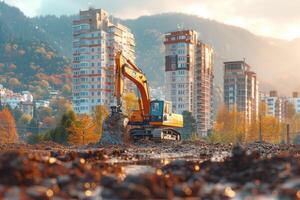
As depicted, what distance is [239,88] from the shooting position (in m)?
159

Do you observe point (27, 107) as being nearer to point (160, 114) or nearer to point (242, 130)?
point (242, 130)

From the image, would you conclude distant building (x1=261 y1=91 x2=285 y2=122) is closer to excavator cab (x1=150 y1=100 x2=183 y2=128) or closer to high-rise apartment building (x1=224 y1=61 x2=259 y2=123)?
high-rise apartment building (x1=224 y1=61 x2=259 y2=123)

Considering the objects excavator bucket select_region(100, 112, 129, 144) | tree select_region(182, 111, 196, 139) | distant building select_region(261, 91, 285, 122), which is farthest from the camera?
distant building select_region(261, 91, 285, 122)

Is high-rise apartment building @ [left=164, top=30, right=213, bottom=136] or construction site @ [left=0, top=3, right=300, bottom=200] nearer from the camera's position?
construction site @ [left=0, top=3, right=300, bottom=200]

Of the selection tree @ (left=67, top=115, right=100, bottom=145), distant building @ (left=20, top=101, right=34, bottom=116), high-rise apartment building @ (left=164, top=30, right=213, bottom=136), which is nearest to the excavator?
tree @ (left=67, top=115, right=100, bottom=145)

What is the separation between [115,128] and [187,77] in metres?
90.6

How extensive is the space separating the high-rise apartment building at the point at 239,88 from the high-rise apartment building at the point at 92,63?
38.4m

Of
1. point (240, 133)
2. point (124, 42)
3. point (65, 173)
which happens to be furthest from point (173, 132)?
point (124, 42)

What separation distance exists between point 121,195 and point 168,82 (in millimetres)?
126422

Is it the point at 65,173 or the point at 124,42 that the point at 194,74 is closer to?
the point at 124,42

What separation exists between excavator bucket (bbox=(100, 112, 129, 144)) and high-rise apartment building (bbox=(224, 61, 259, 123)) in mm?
114824

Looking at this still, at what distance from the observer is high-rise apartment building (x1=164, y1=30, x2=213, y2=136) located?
435 ft

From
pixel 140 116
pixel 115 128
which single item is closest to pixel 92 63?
pixel 140 116

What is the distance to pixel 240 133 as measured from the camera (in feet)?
308
